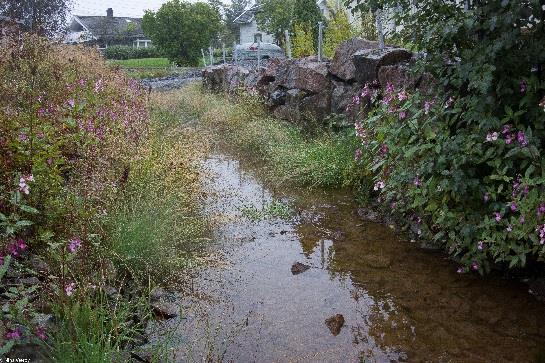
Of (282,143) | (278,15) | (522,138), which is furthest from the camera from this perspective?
(278,15)

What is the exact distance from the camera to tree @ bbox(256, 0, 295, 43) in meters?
30.1

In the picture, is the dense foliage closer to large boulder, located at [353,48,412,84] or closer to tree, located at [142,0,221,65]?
large boulder, located at [353,48,412,84]

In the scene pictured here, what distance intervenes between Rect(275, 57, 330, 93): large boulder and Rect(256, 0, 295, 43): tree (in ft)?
58.8

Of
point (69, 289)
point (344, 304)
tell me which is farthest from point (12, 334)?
point (344, 304)

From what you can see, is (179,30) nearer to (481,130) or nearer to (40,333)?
(481,130)

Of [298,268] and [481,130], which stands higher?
[481,130]

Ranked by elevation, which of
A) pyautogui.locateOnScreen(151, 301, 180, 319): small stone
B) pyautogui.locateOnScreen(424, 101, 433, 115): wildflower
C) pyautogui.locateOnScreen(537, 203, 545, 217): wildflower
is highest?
pyautogui.locateOnScreen(424, 101, 433, 115): wildflower

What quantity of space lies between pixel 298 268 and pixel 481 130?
1.91m

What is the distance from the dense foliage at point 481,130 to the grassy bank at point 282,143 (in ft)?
7.55

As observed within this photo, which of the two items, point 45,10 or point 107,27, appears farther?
point 107,27

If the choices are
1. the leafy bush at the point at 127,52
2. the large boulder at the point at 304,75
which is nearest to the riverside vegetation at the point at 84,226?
the large boulder at the point at 304,75

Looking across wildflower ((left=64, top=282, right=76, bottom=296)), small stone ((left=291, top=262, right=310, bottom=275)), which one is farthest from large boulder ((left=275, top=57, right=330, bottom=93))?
wildflower ((left=64, top=282, right=76, bottom=296))

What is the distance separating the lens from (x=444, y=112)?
13.5 feet

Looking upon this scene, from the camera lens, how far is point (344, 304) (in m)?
3.92
